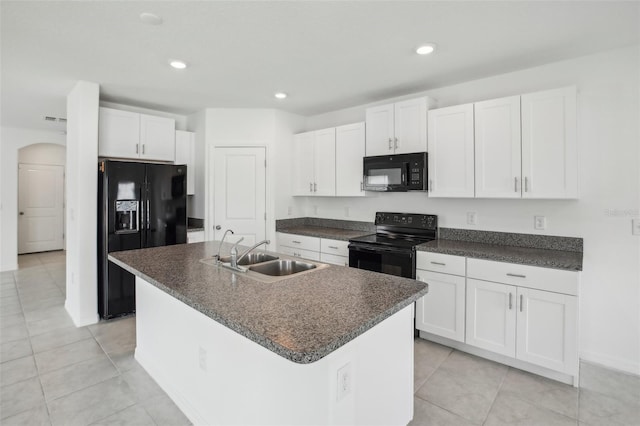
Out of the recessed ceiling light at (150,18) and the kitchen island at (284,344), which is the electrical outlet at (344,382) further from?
the recessed ceiling light at (150,18)

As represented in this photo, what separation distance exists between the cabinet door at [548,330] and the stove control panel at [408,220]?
1141 millimetres

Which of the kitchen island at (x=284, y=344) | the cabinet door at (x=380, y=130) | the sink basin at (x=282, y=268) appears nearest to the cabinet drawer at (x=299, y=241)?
the cabinet door at (x=380, y=130)

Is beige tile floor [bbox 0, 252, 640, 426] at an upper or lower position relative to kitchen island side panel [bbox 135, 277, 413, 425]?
lower

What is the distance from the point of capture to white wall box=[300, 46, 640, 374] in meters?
2.44

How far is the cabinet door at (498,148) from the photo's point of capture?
2670 millimetres

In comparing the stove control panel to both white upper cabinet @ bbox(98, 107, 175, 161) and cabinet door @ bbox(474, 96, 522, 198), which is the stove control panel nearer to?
cabinet door @ bbox(474, 96, 522, 198)

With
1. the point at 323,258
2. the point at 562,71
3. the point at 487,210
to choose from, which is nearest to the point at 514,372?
the point at 487,210

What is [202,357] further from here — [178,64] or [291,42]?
[178,64]

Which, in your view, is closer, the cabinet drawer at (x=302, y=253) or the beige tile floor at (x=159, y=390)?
the beige tile floor at (x=159, y=390)

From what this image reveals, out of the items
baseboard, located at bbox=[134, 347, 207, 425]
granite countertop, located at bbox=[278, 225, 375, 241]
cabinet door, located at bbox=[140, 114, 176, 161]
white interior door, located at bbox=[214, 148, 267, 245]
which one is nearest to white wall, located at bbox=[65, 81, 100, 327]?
cabinet door, located at bbox=[140, 114, 176, 161]

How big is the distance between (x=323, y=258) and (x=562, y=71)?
9.03ft

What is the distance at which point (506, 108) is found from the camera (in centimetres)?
270

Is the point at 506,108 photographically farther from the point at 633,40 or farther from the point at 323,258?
the point at 323,258

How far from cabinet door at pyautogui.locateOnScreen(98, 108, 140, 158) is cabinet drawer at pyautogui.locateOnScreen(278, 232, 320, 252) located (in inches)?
77.6
